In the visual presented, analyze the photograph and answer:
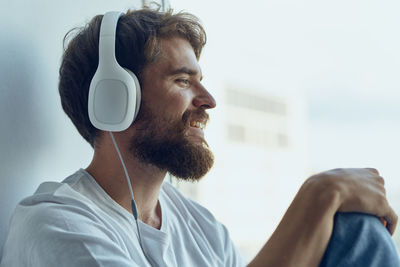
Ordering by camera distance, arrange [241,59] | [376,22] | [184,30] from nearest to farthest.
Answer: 1. [184,30]
2. [376,22]
3. [241,59]

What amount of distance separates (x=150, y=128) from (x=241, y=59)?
→ 26.1 m

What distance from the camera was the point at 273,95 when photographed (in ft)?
95.8

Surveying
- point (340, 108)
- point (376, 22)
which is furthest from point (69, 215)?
point (340, 108)

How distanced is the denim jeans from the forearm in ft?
0.05

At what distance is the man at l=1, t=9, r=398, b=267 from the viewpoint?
24.0 inches

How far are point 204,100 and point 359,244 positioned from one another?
0.45m

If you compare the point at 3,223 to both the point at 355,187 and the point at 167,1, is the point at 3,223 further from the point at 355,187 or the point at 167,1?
the point at 167,1

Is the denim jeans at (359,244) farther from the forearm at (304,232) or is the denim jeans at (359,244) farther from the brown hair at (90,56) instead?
the brown hair at (90,56)

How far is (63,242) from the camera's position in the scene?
64cm

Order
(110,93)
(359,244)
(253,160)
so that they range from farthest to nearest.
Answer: (253,160), (110,93), (359,244)

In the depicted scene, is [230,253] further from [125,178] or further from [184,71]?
[184,71]

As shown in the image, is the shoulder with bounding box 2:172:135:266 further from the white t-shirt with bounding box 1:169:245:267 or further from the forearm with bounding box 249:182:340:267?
the forearm with bounding box 249:182:340:267

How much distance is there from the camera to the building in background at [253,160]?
26734 millimetres

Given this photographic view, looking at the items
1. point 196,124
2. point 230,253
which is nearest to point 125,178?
point 196,124
